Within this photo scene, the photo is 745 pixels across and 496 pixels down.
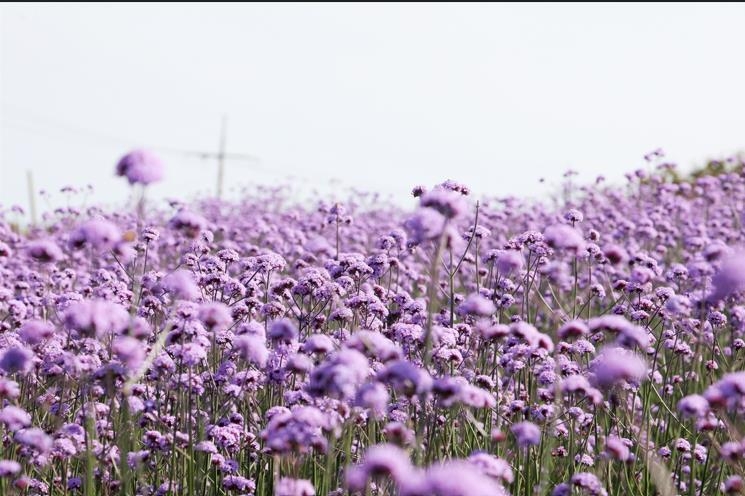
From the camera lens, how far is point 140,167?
180 inches

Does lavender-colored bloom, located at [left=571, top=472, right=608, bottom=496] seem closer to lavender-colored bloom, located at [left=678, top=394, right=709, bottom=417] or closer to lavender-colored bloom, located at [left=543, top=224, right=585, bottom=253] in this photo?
lavender-colored bloom, located at [left=678, top=394, right=709, bottom=417]

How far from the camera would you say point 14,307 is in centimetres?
725

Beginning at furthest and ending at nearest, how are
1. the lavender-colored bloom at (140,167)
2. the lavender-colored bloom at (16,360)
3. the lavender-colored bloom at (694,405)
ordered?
1. the lavender-colored bloom at (16,360)
2. the lavender-colored bloom at (140,167)
3. the lavender-colored bloom at (694,405)

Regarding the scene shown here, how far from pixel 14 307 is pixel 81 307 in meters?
3.31

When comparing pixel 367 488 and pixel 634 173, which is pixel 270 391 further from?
pixel 634 173

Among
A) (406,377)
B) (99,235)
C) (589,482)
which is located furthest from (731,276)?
(99,235)

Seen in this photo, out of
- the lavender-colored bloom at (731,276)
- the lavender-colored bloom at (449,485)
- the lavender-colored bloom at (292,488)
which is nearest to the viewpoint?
the lavender-colored bloom at (449,485)

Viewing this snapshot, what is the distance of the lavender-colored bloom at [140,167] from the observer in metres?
4.55

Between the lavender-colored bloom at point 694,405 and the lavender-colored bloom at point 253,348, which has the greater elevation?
the lavender-colored bloom at point 253,348

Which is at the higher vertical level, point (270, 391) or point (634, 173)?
point (634, 173)

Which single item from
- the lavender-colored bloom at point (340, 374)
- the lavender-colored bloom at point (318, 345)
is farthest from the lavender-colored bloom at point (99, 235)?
the lavender-colored bloom at point (340, 374)

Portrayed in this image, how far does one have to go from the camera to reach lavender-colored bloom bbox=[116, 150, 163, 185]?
455 centimetres

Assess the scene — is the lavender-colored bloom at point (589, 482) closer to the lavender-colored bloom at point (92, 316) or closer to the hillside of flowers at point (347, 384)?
the hillside of flowers at point (347, 384)

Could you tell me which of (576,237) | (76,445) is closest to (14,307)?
(76,445)
